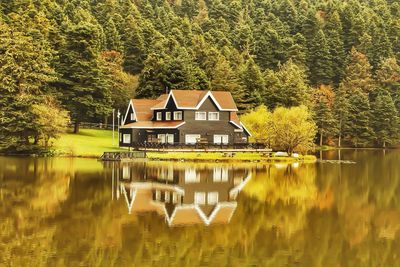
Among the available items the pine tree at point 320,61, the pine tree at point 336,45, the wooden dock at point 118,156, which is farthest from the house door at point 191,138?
the pine tree at point 336,45

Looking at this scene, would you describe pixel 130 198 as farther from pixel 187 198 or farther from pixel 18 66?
pixel 18 66

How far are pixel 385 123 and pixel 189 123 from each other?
54.4 meters

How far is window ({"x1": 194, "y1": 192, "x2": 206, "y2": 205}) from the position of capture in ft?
104

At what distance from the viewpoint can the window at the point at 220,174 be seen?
1726 inches

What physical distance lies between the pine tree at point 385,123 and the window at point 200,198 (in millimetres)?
84148

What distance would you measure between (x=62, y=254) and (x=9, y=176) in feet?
83.0

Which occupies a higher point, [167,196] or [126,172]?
[126,172]

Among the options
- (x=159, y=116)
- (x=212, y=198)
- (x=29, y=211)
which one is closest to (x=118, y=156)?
(x=159, y=116)

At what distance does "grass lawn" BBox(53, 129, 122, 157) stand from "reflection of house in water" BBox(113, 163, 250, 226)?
1312cm

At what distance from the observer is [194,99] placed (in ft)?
241

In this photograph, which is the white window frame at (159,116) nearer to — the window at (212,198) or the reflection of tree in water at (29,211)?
the reflection of tree in water at (29,211)

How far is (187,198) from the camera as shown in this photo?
33.1 meters

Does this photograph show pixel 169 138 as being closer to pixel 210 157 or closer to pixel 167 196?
pixel 210 157

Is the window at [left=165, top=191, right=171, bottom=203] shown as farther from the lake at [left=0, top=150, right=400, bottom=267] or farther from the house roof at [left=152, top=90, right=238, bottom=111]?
the house roof at [left=152, top=90, right=238, bottom=111]
